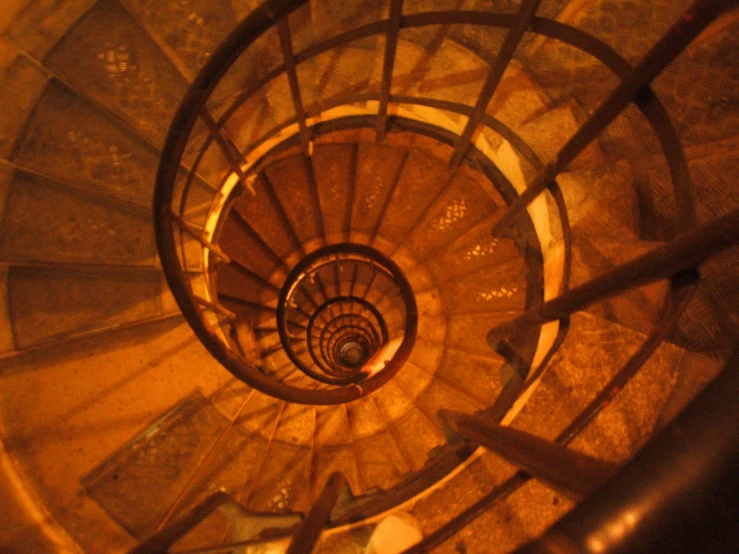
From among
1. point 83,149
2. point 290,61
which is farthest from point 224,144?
point 83,149

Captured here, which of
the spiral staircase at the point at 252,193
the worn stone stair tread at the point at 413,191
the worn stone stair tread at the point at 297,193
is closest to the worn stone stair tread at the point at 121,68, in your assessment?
the spiral staircase at the point at 252,193

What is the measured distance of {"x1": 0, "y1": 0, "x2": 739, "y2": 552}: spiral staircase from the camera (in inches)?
107

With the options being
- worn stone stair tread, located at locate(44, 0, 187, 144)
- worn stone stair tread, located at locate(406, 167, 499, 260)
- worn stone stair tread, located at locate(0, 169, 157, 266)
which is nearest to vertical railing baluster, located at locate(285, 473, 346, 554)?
worn stone stair tread, located at locate(0, 169, 157, 266)

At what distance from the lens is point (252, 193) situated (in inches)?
160

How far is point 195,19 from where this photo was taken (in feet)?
11.1

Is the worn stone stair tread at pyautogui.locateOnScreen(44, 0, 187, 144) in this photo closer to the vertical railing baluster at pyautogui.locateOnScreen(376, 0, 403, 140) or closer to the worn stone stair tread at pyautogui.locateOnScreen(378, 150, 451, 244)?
the vertical railing baluster at pyautogui.locateOnScreen(376, 0, 403, 140)

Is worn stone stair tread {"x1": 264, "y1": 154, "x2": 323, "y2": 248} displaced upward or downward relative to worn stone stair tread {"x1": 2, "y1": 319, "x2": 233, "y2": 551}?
upward

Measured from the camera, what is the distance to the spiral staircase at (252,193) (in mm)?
2723

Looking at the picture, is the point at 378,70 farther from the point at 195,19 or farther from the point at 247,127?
the point at 195,19

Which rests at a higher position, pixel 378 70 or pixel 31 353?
pixel 378 70

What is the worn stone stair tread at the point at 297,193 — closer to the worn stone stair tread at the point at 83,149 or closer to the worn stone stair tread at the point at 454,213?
the worn stone stair tread at the point at 454,213

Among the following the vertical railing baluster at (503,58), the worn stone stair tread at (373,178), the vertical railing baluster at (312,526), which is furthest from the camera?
the worn stone stair tread at (373,178)

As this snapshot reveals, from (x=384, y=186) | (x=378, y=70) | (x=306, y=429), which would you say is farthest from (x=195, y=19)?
(x=306, y=429)

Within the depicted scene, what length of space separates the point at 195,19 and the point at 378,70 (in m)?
1.47
